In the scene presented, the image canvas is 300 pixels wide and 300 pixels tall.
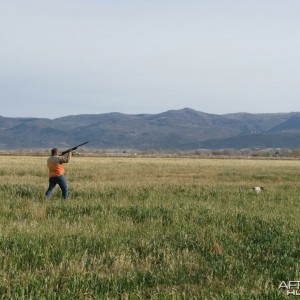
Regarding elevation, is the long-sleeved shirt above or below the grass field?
above

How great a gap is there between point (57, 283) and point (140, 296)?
1.34 meters

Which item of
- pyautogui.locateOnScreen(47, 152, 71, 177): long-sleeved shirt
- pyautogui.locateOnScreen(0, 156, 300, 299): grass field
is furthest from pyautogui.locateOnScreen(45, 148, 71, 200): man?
pyautogui.locateOnScreen(0, 156, 300, 299): grass field

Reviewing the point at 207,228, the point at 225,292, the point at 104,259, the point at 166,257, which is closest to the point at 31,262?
the point at 104,259

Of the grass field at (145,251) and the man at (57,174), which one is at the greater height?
the man at (57,174)

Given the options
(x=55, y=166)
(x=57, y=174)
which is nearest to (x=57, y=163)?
(x=55, y=166)

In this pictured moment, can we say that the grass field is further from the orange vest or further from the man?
the orange vest

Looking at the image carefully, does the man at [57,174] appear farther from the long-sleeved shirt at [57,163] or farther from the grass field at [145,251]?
the grass field at [145,251]

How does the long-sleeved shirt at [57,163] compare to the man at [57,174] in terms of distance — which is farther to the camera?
the long-sleeved shirt at [57,163]

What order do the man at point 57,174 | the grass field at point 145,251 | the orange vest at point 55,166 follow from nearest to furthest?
the grass field at point 145,251
the man at point 57,174
the orange vest at point 55,166

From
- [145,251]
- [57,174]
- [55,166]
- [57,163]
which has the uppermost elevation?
[57,163]

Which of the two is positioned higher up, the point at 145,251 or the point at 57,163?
the point at 57,163

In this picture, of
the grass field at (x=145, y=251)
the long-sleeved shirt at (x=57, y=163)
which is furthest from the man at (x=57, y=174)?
the grass field at (x=145, y=251)

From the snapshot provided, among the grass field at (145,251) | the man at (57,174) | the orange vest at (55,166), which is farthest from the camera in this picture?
the orange vest at (55,166)

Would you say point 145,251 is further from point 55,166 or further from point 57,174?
point 55,166
